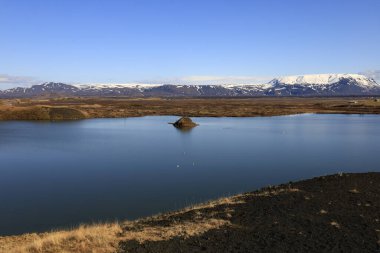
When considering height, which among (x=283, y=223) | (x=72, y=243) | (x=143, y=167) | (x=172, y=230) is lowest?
(x=143, y=167)

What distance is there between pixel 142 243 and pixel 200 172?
20.4m

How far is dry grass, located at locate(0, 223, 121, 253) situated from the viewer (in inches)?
648

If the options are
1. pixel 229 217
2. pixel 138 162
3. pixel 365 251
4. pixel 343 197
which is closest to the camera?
pixel 365 251

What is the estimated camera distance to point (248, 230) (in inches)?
776

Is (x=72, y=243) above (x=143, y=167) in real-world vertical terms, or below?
above

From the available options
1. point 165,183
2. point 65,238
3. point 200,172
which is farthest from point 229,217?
point 200,172

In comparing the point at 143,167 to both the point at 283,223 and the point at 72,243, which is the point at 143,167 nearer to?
the point at 283,223

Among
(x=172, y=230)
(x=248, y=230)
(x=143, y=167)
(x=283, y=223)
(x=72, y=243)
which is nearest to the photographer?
(x=72, y=243)

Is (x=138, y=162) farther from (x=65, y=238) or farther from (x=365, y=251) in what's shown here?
(x=365, y=251)

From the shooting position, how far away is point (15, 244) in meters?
18.4

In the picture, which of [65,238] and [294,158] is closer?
[65,238]

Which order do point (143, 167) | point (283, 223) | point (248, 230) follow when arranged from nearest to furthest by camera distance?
point (248, 230)
point (283, 223)
point (143, 167)

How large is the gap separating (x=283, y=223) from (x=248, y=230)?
7.36 feet

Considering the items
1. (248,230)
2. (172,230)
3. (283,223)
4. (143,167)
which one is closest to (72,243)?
(172,230)
